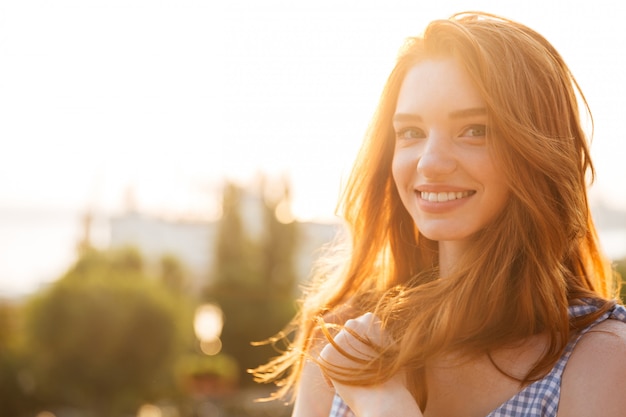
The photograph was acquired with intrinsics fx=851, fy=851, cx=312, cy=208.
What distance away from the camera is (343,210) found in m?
2.16

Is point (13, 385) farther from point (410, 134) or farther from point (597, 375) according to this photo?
point (597, 375)

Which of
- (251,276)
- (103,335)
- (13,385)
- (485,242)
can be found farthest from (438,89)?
(251,276)

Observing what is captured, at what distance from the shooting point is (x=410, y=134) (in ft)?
6.07

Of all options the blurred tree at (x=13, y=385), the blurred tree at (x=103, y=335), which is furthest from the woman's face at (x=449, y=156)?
the blurred tree at (x=13, y=385)

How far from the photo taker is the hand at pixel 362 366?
5.44ft

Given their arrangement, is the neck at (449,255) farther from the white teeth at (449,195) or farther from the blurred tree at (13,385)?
the blurred tree at (13,385)

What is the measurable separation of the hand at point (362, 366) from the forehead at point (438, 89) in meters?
0.46

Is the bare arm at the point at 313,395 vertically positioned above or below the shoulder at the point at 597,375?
below

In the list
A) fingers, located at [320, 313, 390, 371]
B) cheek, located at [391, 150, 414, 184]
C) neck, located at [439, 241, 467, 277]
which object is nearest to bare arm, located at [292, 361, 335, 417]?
fingers, located at [320, 313, 390, 371]

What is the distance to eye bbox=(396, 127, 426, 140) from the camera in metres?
1.83

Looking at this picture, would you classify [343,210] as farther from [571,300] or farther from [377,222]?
[571,300]

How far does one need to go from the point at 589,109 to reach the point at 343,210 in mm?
640

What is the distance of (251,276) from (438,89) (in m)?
21.8

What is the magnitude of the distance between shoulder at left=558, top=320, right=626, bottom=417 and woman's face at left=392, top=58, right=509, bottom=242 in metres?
0.33
